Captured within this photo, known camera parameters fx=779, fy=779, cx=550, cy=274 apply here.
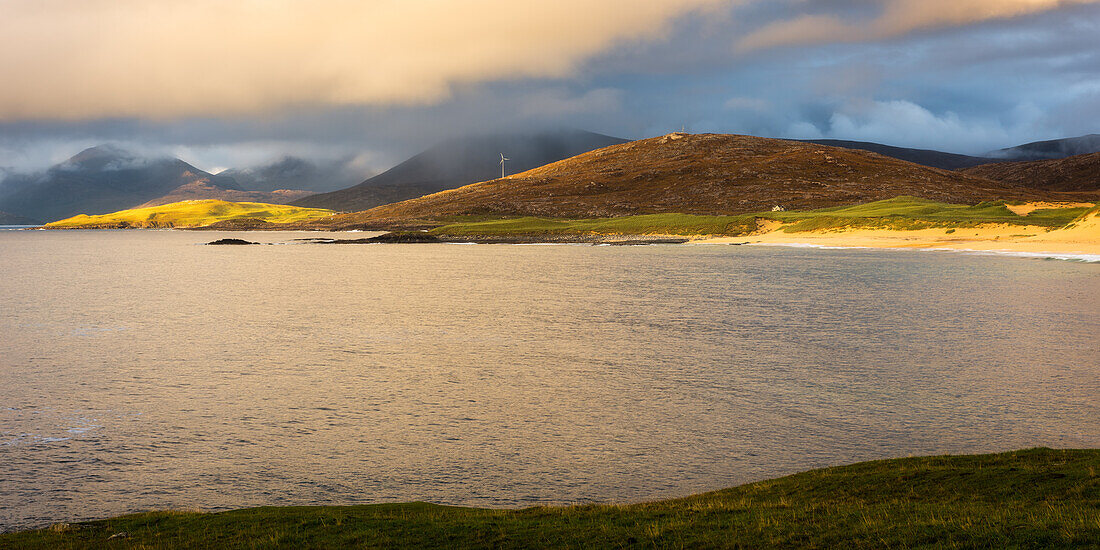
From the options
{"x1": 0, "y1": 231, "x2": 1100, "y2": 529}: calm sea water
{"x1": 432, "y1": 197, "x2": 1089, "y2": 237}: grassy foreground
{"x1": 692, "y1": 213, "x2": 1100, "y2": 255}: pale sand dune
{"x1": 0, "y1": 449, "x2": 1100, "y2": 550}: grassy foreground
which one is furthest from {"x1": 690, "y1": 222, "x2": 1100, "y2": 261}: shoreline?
{"x1": 0, "y1": 449, "x2": 1100, "y2": 550}: grassy foreground

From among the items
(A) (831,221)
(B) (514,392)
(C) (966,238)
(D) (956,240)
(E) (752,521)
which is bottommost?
(B) (514,392)

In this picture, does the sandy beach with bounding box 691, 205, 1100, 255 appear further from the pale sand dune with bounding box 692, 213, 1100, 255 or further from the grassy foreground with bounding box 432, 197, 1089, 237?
the grassy foreground with bounding box 432, 197, 1089, 237

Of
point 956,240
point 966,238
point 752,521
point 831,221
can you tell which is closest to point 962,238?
point 966,238

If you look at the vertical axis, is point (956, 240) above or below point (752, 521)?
above

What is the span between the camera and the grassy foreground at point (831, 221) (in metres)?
125

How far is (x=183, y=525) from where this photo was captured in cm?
1278

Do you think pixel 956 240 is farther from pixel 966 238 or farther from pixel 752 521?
pixel 752 521

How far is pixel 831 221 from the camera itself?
14638cm

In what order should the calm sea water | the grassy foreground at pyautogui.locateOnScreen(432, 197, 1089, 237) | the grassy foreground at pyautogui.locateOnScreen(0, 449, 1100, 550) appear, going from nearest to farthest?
1. the grassy foreground at pyautogui.locateOnScreen(0, 449, 1100, 550)
2. the calm sea water
3. the grassy foreground at pyautogui.locateOnScreen(432, 197, 1089, 237)

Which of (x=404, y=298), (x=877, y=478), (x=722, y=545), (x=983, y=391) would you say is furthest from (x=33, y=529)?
(x=404, y=298)

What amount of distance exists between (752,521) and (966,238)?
395ft

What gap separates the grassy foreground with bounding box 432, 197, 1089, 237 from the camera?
124719 mm

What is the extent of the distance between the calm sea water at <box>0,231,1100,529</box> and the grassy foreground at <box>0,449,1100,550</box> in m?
1.77

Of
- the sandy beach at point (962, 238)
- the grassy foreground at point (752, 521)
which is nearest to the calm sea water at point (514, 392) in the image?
the grassy foreground at point (752, 521)
